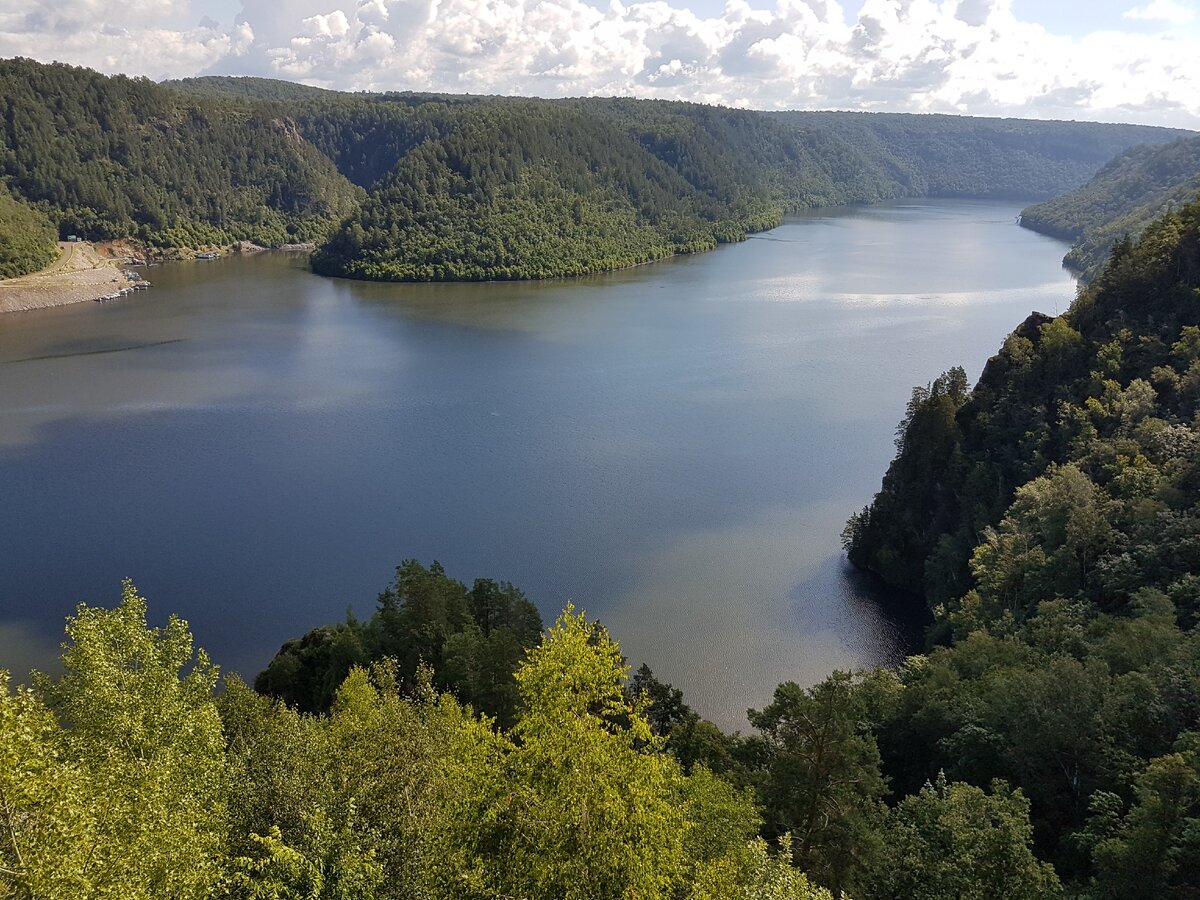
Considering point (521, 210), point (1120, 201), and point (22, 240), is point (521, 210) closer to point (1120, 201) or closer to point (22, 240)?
point (22, 240)

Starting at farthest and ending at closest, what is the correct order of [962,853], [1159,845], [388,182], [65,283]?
1. [388,182]
2. [65,283]
3. [962,853]
4. [1159,845]

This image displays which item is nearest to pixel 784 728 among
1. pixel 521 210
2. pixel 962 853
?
pixel 962 853

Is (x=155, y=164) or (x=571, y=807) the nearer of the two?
(x=571, y=807)

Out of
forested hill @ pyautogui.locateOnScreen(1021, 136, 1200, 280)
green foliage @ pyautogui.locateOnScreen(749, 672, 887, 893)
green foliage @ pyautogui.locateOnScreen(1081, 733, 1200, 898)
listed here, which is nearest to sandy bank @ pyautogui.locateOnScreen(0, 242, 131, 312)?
green foliage @ pyautogui.locateOnScreen(749, 672, 887, 893)

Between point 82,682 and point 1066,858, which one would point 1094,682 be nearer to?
point 1066,858

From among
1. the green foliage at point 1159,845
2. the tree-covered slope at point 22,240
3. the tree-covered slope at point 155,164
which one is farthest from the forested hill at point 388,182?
the green foliage at point 1159,845

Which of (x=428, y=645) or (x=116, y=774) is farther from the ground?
(x=116, y=774)

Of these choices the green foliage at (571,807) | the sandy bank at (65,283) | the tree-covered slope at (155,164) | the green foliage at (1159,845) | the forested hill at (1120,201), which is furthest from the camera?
the tree-covered slope at (155,164)

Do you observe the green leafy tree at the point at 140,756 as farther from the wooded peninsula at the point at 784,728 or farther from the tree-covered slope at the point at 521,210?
the tree-covered slope at the point at 521,210
